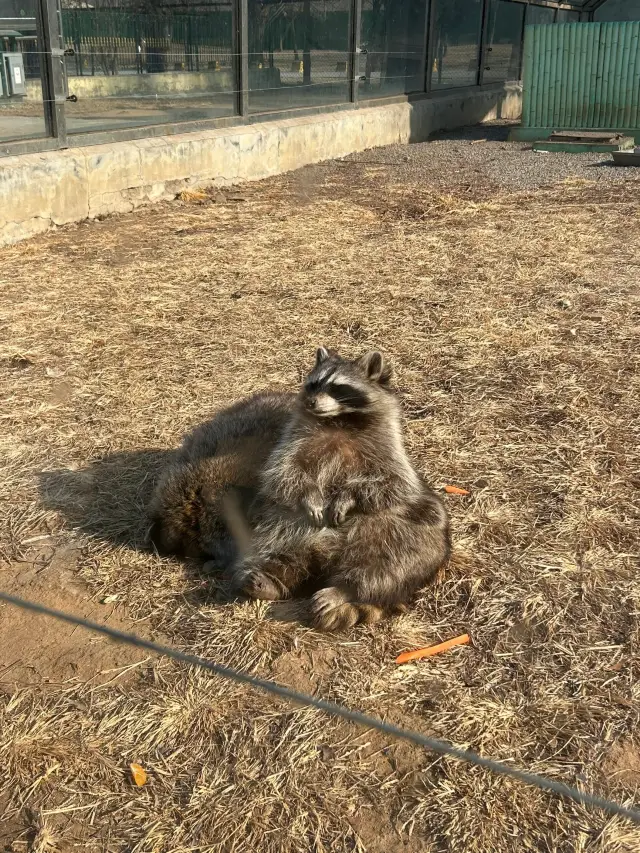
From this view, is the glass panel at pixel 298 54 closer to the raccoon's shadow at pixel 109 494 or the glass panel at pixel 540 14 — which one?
the raccoon's shadow at pixel 109 494

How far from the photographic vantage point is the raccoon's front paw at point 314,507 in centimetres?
357

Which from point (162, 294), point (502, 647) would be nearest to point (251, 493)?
point (502, 647)

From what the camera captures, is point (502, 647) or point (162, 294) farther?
point (162, 294)

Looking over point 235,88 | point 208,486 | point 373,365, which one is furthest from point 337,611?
point 235,88

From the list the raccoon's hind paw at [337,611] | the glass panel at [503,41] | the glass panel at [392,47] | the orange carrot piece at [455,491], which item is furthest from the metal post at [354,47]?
the raccoon's hind paw at [337,611]

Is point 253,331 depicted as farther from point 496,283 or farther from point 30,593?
point 30,593

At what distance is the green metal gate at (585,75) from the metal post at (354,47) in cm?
407

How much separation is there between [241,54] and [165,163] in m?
3.28

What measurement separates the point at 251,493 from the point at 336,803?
1.60 meters

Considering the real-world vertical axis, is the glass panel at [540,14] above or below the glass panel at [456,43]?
above

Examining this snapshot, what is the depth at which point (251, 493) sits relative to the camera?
393cm

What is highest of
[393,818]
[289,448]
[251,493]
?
[289,448]

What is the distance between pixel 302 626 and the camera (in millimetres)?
3459

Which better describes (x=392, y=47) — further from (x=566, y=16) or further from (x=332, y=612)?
(x=332, y=612)
